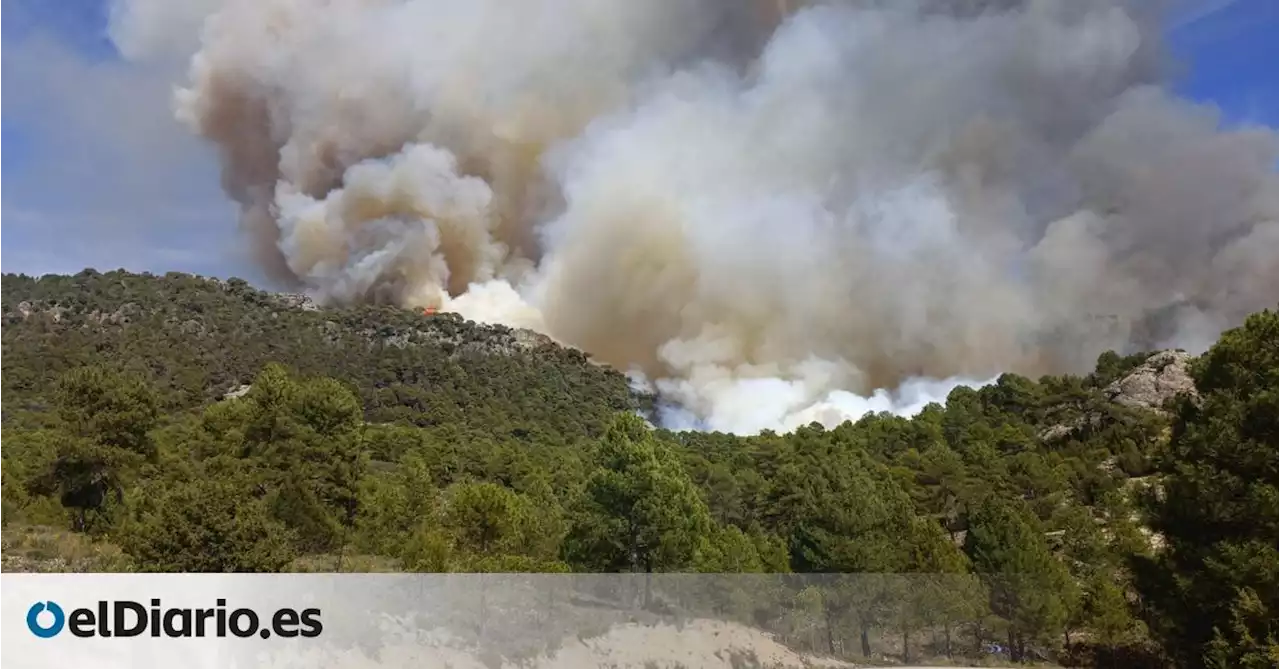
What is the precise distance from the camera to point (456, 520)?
26484mm

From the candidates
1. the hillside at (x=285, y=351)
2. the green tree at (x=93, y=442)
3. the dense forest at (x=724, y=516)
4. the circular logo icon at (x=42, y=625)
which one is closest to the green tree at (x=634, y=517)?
the dense forest at (x=724, y=516)

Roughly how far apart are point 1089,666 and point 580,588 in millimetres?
17914

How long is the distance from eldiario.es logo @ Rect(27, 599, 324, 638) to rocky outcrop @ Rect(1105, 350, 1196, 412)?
88674mm

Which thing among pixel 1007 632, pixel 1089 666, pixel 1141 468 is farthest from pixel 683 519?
pixel 1141 468

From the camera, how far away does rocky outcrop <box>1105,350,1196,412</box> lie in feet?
291

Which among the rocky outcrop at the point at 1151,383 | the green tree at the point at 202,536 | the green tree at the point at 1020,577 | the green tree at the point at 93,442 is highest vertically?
the rocky outcrop at the point at 1151,383

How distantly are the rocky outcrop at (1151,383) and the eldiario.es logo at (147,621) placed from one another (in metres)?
88.7

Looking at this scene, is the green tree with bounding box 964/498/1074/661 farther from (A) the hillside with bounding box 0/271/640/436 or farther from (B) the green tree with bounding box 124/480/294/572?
(A) the hillside with bounding box 0/271/640/436

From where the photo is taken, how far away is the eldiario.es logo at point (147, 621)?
12555 mm

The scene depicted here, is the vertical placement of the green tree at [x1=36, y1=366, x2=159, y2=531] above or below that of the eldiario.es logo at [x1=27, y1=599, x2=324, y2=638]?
above

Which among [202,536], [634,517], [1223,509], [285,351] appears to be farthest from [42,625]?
[285,351]

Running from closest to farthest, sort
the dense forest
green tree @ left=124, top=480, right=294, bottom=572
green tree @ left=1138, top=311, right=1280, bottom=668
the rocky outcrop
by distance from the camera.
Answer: green tree @ left=124, top=480, right=294, bottom=572
green tree @ left=1138, top=311, right=1280, bottom=668
the dense forest
the rocky outcrop

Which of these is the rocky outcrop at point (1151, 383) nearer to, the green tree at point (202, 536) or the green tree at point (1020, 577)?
the green tree at point (1020, 577)

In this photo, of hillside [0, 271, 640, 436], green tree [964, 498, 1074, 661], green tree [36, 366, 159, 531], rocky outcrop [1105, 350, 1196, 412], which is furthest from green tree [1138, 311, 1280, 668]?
hillside [0, 271, 640, 436]
